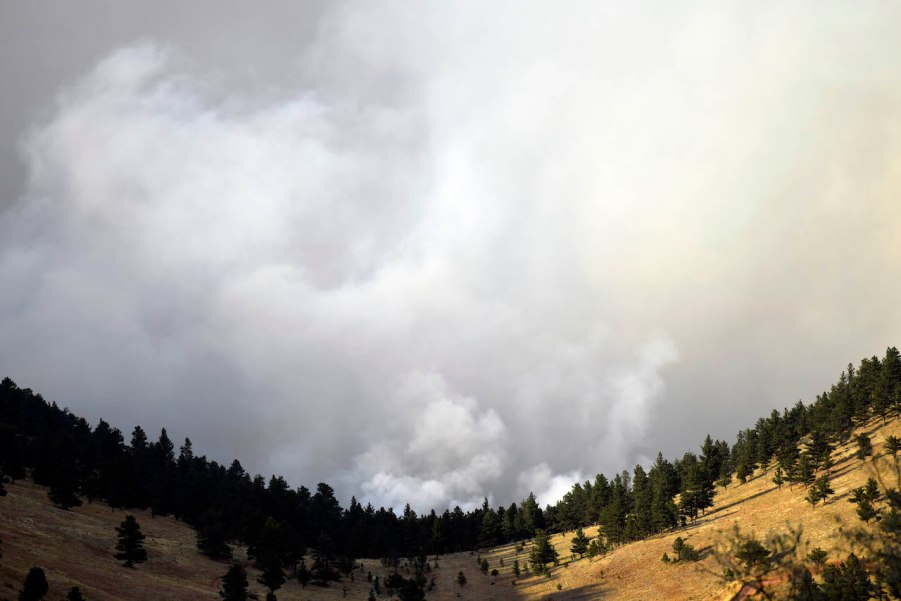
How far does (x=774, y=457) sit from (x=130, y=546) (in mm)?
143039

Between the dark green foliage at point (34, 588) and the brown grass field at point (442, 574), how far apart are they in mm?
1631

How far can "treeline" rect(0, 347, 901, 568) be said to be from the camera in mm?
109062

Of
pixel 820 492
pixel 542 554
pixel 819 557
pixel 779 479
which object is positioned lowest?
pixel 542 554

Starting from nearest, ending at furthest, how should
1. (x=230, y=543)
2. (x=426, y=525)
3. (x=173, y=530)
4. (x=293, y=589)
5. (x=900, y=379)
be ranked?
Result: 1. (x=293, y=589)
2. (x=900, y=379)
3. (x=173, y=530)
4. (x=230, y=543)
5. (x=426, y=525)

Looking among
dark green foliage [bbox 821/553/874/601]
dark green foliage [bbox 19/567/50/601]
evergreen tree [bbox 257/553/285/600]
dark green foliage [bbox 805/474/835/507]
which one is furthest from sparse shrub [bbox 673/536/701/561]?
dark green foliage [bbox 19/567/50/601]

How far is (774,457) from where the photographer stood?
136 m

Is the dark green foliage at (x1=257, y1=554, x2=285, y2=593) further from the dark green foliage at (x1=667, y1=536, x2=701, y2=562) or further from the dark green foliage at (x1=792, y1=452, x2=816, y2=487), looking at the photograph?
the dark green foliage at (x1=792, y1=452, x2=816, y2=487)

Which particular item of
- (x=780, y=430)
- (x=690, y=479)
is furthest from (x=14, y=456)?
(x=780, y=430)

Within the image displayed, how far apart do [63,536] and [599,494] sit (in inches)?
5143

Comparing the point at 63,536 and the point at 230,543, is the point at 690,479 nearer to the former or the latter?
the point at 230,543

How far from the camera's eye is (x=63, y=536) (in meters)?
79.0

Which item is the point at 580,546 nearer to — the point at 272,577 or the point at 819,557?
the point at 272,577

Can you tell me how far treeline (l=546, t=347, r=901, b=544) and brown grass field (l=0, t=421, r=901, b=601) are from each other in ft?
13.1

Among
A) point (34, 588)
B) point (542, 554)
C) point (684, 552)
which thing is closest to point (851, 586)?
point (684, 552)
